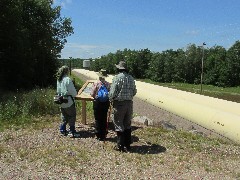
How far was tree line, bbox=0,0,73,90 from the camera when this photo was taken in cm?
2320

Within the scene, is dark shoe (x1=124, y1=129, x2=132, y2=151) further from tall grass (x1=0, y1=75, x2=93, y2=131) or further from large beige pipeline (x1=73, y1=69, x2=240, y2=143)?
large beige pipeline (x1=73, y1=69, x2=240, y2=143)

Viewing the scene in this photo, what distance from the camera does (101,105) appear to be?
9.70 metres

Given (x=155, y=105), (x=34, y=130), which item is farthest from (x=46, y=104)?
(x=155, y=105)

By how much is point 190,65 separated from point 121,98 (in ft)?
242

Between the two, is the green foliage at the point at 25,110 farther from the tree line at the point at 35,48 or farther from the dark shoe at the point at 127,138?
the tree line at the point at 35,48

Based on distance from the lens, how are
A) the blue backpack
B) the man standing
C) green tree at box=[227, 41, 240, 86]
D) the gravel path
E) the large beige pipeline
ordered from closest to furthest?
the man standing < the blue backpack < the gravel path < the large beige pipeline < green tree at box=[227, 41, 240, 86]

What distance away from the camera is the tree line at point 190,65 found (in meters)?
70.1

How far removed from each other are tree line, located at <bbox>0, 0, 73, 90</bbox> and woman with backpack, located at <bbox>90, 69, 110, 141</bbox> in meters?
14.2

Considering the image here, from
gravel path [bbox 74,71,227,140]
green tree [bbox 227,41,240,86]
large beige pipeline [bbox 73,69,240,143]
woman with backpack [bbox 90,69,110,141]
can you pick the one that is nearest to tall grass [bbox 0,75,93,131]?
gravel path [bbox 74,71,227,140]

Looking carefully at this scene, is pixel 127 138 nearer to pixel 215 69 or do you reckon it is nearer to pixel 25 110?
pixel 25 110

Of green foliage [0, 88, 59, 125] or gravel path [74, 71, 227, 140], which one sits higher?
green foliage [0, 88, 59, 125]

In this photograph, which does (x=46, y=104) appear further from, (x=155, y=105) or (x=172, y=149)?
(x=155, y=105)

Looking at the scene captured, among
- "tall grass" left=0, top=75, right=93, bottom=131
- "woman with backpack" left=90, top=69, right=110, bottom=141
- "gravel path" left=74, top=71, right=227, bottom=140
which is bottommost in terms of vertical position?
"gravel path" left=74, top=71, right=227, bottom=140

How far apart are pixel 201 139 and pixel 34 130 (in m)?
4.97
